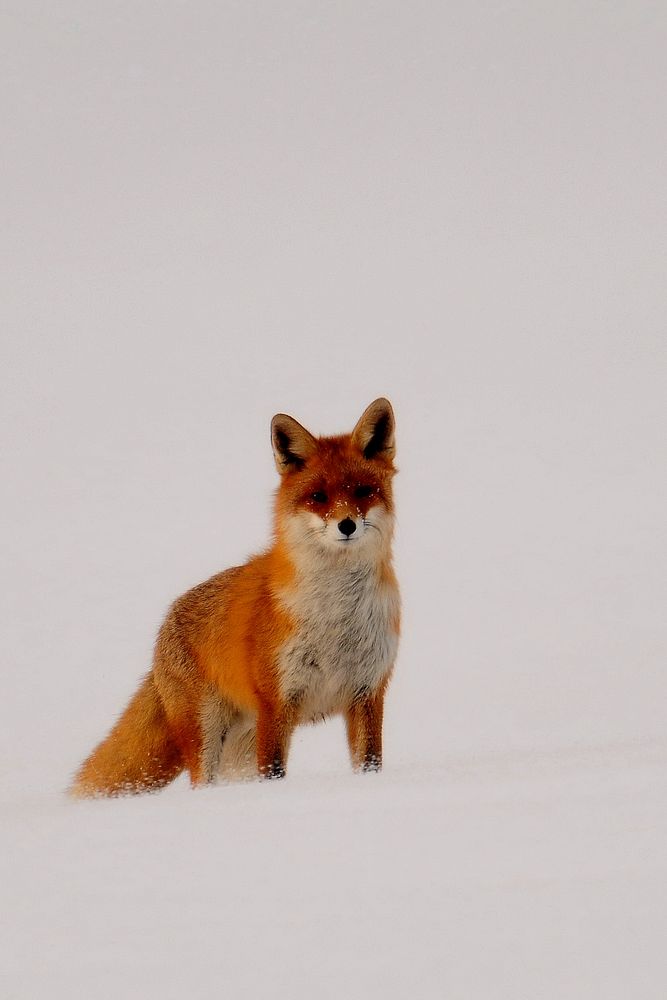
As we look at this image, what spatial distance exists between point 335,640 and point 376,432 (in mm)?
1151

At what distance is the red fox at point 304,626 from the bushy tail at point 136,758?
0.44ft

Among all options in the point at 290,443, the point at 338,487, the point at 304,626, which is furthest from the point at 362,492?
the point at 304,626

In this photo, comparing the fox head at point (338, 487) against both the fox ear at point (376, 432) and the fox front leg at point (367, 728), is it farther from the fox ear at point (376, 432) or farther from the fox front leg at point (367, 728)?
the fox front leg at point (367, 728)

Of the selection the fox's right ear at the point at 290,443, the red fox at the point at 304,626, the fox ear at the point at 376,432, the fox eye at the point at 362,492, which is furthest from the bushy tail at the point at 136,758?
the fox ear at the point at 376,432

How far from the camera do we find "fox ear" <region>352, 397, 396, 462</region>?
6.45 metres

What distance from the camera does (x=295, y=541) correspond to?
6.43m

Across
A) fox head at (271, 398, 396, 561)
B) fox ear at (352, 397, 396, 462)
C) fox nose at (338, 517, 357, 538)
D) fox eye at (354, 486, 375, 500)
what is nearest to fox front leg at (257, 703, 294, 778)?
fox head at (271, 398, 396, 561)

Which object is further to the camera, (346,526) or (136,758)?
(136,758)

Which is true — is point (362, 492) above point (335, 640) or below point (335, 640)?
above

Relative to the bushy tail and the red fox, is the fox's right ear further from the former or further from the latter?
the bushy tail

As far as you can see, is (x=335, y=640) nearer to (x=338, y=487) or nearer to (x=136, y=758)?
(x=338, y=487)

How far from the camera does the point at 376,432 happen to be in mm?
6520

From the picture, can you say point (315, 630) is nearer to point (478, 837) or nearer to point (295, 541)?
point (295, 541)

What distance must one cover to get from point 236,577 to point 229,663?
700 mm
